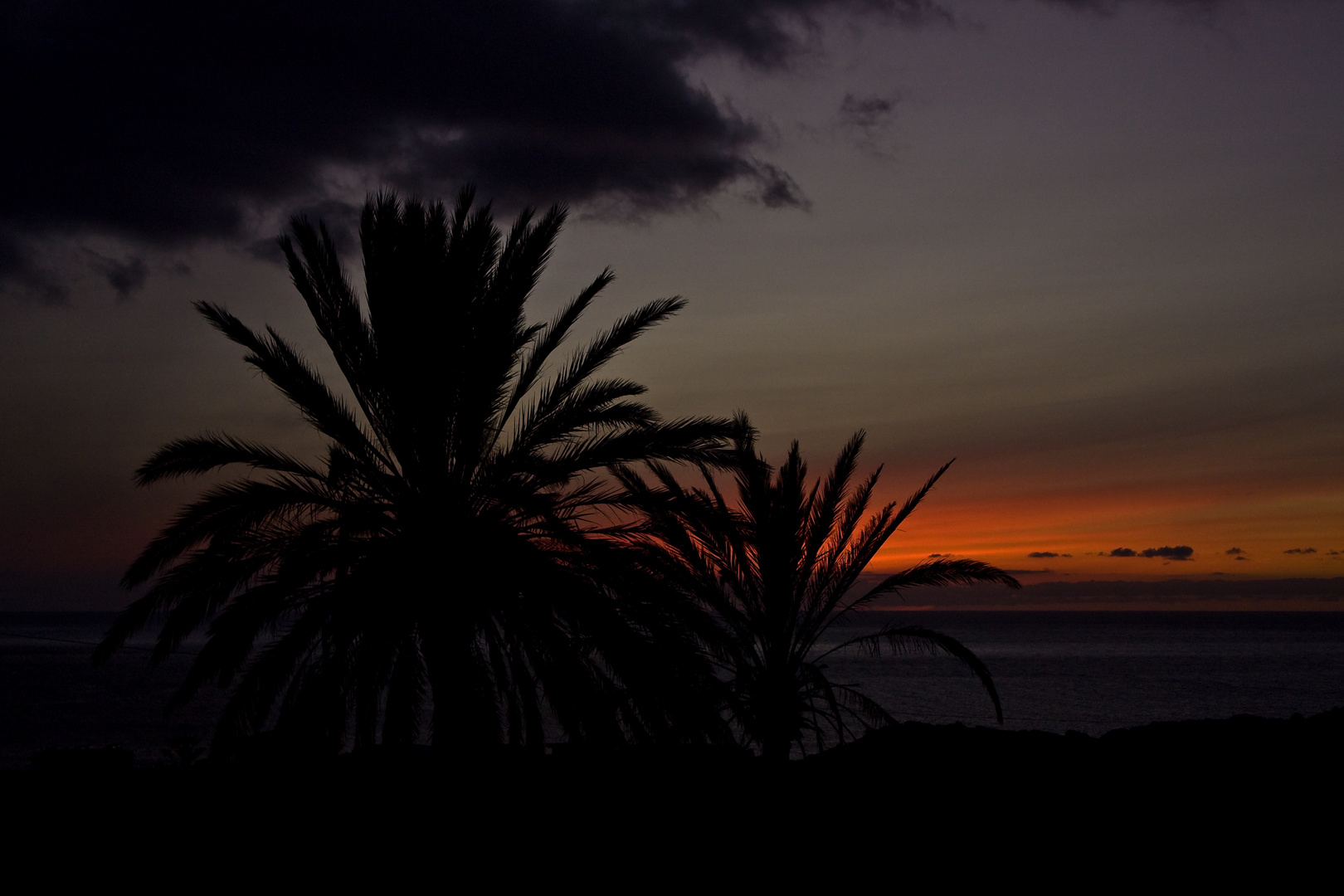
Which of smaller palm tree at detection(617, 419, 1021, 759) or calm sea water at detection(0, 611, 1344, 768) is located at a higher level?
smaller palm tree at detection(617, 419, 1021, 759)

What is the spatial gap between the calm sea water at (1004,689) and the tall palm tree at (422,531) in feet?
46.6

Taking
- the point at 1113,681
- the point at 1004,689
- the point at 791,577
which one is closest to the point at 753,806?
the point at 791,577

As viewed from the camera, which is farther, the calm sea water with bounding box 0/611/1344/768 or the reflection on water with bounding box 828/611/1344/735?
the reflection on water with bounding box 828/611/1344/735

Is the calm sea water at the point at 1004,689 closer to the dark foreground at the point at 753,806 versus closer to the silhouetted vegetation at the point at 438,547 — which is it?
the dark foreground at the point at 753,806

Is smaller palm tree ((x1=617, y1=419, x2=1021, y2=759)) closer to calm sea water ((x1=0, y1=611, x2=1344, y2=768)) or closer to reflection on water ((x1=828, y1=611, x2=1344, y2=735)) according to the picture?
calm sea water ((x1=0, y1=611, x2=1344, y2=768))

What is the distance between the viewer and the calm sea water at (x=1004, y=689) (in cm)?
4322

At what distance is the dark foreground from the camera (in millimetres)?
8297

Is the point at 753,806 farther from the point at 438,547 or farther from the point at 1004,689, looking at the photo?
the point at 1004,689

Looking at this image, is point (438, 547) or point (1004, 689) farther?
point (1004, 689)

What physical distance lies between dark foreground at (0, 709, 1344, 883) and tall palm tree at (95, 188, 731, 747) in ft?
2.32

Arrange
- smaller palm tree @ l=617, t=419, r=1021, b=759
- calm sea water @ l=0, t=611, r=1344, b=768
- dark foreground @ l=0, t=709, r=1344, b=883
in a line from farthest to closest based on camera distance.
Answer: calm sea water @ l=0, t=611, r=1344, b=768 → smaller palm tree @ l=617, t=419, r=1021, b=759 → dark foreground @ l=0, t=709, r=1344, b=883

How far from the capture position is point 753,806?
10.8 metres

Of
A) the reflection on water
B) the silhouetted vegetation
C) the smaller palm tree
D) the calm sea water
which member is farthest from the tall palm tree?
the reflection on water

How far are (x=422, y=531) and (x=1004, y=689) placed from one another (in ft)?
195
